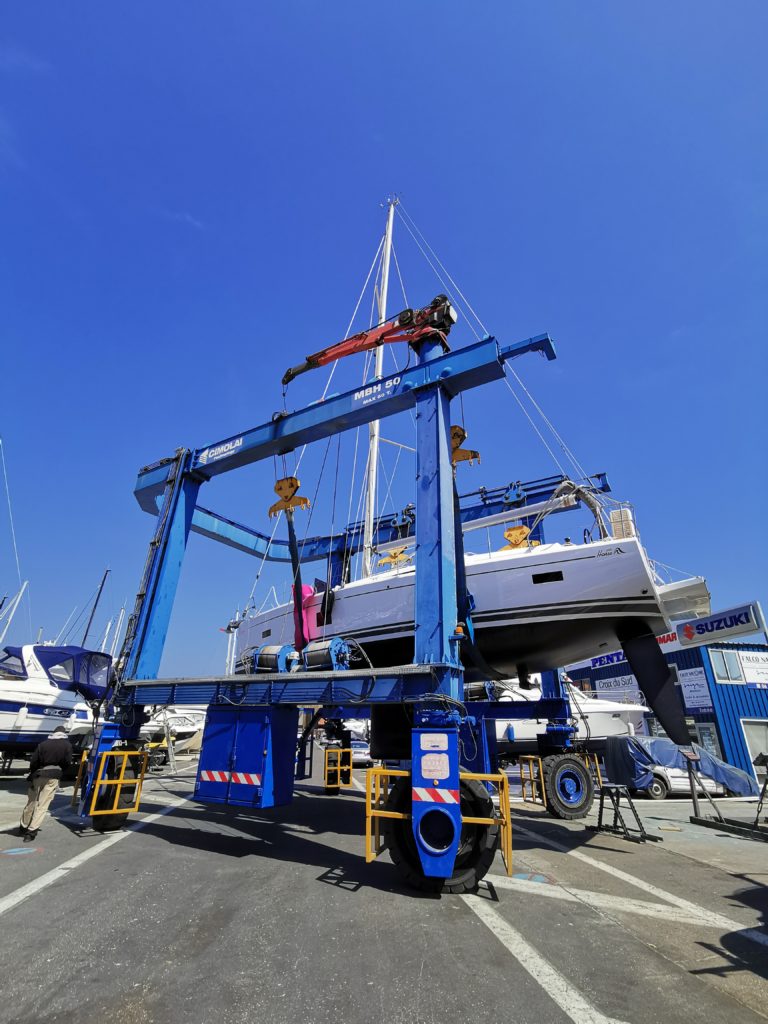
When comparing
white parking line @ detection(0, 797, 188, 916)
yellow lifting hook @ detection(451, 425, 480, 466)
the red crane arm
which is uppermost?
the red crane arm

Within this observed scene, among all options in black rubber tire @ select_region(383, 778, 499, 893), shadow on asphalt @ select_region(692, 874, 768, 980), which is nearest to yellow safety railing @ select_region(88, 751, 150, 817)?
black rubber tire @ select_region(383, 778, 499, 893)

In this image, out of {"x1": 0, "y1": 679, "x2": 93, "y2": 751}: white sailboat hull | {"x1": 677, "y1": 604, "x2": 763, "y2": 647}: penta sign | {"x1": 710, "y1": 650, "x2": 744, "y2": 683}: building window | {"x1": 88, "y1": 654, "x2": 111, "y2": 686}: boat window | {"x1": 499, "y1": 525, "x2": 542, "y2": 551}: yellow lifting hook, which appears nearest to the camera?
{"x1": 499, "y1": 525, "x2": 542, "y2": 551}: yellow lifting hook

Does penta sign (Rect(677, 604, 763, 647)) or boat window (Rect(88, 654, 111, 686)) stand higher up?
penta sign (Rect(677, 604, 763, 647))

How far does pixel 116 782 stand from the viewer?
7.02 metres

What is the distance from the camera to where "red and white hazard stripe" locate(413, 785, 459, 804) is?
4873 millimetres

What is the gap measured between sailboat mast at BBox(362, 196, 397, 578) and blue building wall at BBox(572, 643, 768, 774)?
1426 centimetres

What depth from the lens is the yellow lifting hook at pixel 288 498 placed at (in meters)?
9.94

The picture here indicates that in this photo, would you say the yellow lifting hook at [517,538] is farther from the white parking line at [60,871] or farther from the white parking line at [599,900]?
the white parking line at [60,871]

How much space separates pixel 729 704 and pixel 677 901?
56.4ft

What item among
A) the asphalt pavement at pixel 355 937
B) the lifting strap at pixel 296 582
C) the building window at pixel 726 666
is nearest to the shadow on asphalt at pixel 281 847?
the asphalt pavement at pixel 355 937

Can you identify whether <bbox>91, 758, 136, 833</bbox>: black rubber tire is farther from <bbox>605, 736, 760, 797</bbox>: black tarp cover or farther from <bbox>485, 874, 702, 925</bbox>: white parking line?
<bbox>605, 736, 760, 797</bbox>: black tarp cover

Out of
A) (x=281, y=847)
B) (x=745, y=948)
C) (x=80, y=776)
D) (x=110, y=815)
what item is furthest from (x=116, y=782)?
(x=745, y=948)

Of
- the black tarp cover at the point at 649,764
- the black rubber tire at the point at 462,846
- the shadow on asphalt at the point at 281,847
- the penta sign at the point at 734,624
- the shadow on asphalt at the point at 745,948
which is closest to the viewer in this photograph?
the shadow on asphalt at the point at 745,948

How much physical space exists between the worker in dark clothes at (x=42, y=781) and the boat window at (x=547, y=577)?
24.1 feet
